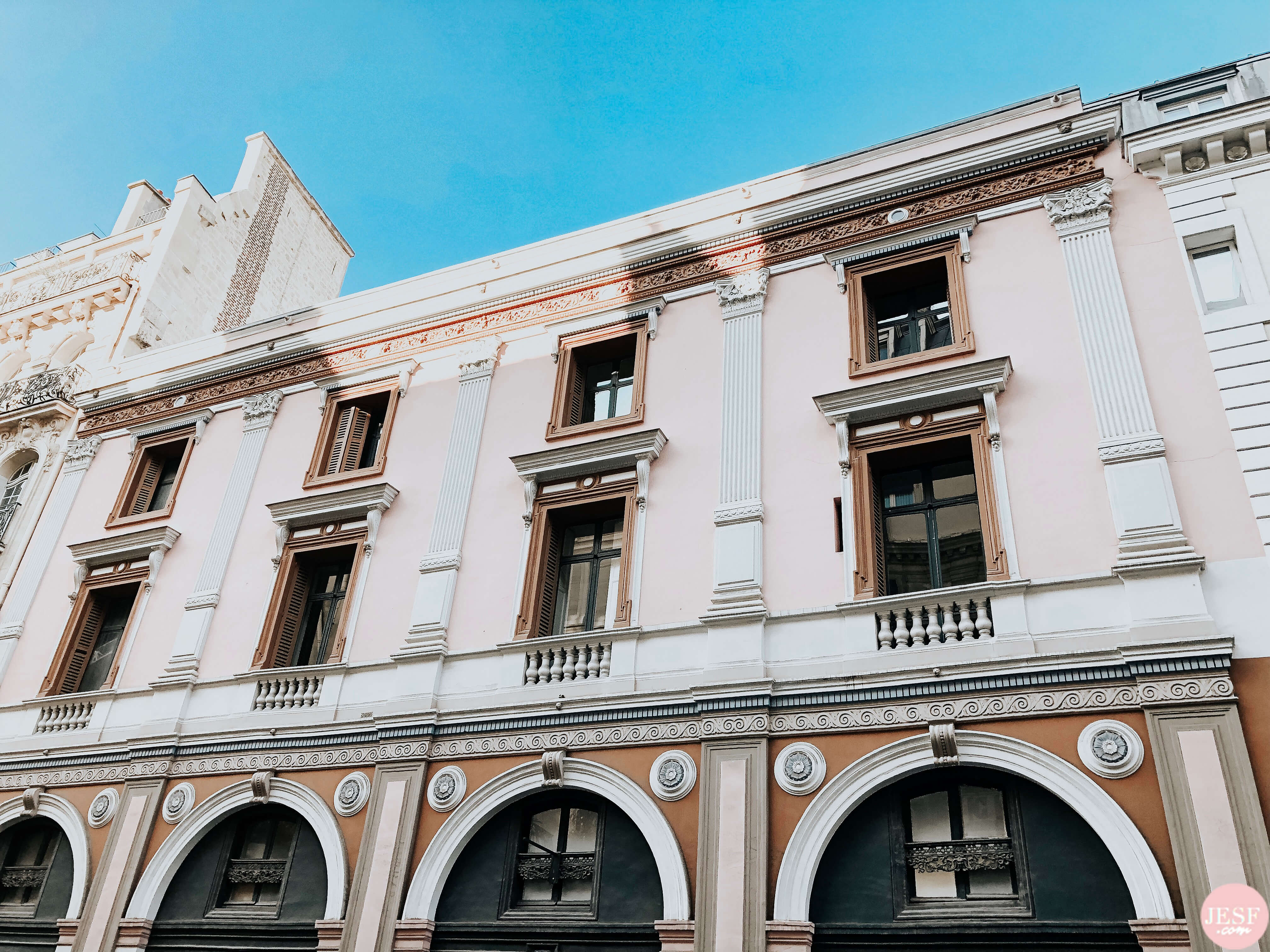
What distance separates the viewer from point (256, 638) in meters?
16.3

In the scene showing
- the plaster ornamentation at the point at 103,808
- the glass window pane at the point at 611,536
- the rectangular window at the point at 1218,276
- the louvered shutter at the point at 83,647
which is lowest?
the plaster ornamentation at the point at 103,808

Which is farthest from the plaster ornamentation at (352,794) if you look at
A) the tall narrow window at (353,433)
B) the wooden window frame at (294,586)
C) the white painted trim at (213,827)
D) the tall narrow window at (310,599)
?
the tall narrow window at (353,433)

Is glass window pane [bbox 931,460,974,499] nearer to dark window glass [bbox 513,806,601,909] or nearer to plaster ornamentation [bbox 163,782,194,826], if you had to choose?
dark window glass [bbox 513,806,601,909]

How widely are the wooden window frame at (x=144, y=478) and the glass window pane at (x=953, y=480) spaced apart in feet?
47.5

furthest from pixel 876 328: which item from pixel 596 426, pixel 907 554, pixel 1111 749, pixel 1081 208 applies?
pixel 1111 749

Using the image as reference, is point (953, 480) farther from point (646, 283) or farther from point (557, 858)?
point (557, 858)

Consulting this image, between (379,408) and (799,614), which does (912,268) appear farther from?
(379,408)

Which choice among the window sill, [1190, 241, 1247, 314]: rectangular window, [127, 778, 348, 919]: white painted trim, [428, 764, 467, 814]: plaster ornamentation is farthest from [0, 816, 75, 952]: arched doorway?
[1190, 241, 1247, 314]: rectangular window

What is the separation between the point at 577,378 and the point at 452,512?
324 cm

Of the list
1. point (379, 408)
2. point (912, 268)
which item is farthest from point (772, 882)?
point (379, 408)

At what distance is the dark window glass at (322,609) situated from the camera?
53.3ft

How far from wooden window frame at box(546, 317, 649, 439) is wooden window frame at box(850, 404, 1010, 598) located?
3.74m

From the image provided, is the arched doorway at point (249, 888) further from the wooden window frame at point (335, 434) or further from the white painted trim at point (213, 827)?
the wooden window frame at point (335, 434)

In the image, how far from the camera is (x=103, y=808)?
51.1 ft
